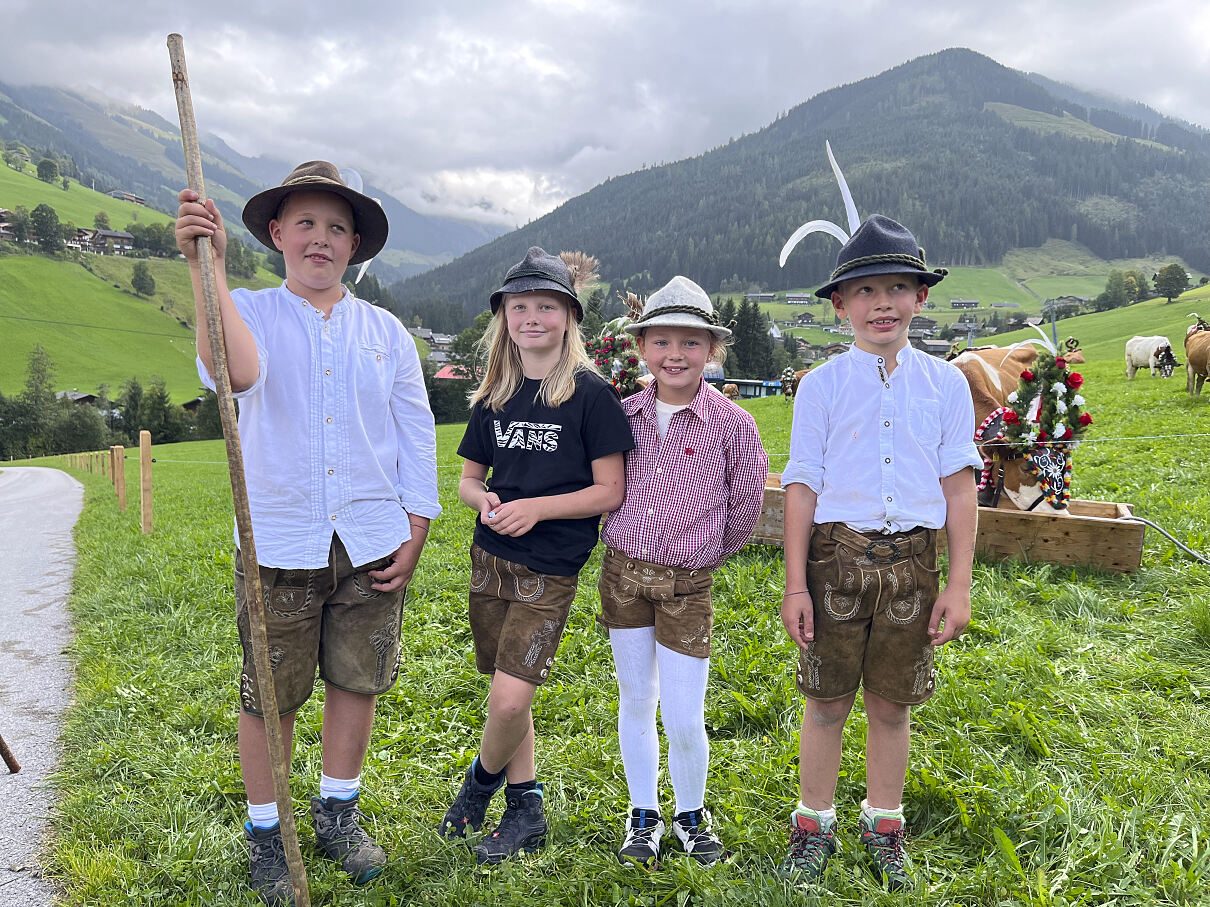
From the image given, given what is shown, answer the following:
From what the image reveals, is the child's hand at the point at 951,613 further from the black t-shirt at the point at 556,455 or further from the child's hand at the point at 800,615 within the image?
the black t-shirt at the point at 556,455

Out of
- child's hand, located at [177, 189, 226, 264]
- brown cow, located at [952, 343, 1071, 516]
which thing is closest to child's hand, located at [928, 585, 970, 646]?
child's hand, located at [177, 189, 226, 264]

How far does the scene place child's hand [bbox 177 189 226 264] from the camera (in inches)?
75.7

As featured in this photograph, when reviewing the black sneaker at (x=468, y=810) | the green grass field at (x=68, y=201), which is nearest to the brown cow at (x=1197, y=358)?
the black sneaker at (x=468, y=810)

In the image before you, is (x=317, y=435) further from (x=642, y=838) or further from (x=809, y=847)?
(x=809, y=847)

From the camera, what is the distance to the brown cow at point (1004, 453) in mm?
5848

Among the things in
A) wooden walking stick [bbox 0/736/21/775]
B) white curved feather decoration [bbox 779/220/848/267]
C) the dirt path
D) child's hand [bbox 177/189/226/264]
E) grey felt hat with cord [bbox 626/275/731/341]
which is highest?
white curved feather decoration [bbox 779/220/848/267]

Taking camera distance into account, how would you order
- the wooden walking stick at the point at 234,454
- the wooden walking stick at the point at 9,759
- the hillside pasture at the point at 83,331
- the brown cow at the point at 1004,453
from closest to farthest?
the wooden walking stick at the point at 234,454 → the wooden walking stick at the point at 9,759 → the brown cow at the point at 1004,453 → the hillside pasture at the point at 83,331

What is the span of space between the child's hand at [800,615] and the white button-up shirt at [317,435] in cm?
141

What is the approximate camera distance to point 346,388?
99.4 inches

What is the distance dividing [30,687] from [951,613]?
5.48 m

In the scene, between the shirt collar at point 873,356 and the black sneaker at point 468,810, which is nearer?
the shirt collar at point 873,356

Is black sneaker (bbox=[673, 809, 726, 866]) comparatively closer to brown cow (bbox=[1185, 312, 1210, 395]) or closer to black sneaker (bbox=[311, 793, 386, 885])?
black sneaker (bbox=[311, 793, 386, 885])

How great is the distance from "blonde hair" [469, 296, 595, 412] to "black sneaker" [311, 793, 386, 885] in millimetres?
1713

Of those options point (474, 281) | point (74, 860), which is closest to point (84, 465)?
point (74, 860)
